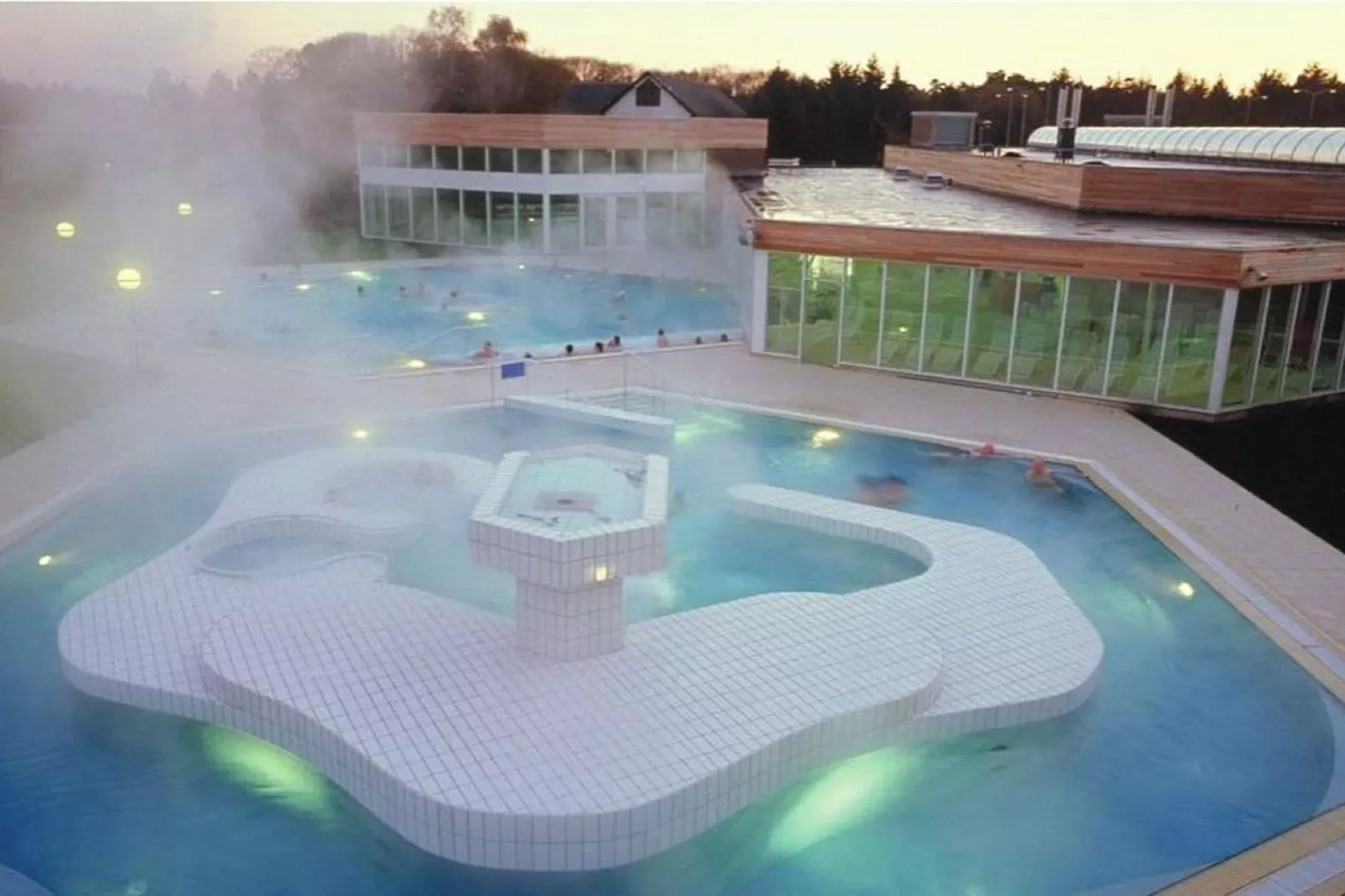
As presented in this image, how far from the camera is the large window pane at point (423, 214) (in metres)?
26.3

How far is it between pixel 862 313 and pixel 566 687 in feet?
33.4

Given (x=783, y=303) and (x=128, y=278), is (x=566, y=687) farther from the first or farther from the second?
(x=783, y=303)

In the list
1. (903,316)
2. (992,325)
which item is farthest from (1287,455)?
(903,316)

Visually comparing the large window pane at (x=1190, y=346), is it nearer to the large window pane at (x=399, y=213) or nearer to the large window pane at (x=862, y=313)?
the large window pane at (x=862, y=313)

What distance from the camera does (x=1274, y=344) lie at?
43.9 feet

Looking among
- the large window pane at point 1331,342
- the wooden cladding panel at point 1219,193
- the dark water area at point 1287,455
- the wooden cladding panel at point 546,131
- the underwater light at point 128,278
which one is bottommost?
the dark water area at point 1287,455

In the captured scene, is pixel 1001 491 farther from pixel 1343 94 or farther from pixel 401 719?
pixel 1343 94

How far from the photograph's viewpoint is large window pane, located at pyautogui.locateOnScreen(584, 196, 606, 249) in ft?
82.7

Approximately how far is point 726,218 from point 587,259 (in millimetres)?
3601

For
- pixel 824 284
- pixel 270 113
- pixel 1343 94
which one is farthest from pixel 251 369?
pixel 1343 94

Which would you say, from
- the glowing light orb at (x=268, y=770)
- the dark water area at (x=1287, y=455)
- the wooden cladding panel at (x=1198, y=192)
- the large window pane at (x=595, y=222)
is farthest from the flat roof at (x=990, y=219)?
the glowing light orb at (x=268, y=770)

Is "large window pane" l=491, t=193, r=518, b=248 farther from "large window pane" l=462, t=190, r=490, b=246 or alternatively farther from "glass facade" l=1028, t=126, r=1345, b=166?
"glass facade" l=1028, t=126, r=1345, b=166

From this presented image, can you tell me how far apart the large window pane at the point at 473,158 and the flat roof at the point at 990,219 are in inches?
252

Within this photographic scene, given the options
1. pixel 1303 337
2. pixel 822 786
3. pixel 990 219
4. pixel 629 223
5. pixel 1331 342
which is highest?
pixel 990 219
